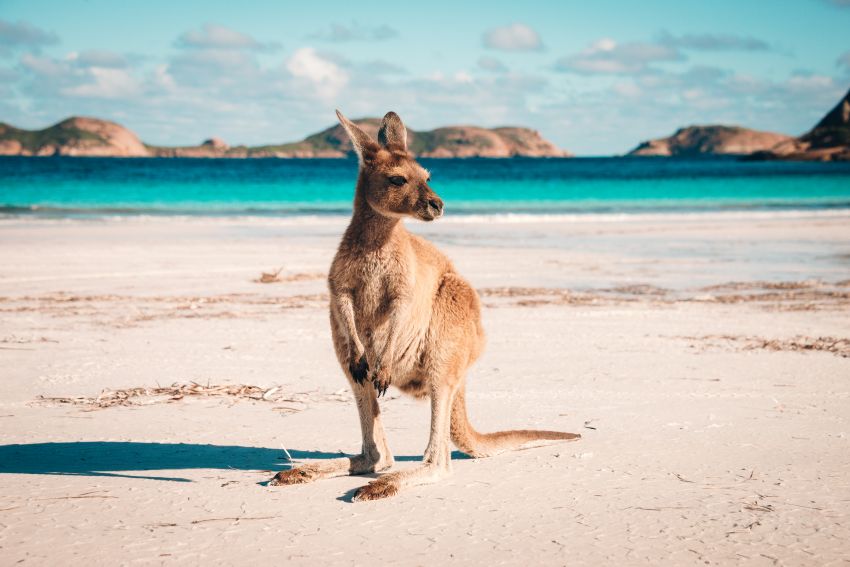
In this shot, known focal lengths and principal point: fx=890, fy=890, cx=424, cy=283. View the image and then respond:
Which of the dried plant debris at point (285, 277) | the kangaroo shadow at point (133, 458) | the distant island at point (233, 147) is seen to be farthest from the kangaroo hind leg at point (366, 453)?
the distant island at point (233, 147)

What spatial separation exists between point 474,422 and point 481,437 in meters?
0.64

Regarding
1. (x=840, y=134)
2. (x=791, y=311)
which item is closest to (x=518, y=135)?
(x=840, y=134)

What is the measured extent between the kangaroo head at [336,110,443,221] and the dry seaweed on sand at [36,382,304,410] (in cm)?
160

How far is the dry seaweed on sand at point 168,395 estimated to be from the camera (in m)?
4.80

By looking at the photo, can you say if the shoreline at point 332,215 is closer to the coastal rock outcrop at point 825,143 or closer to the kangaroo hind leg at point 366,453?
the kangaroo hind leg at point 366,453

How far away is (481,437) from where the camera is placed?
13.1 ft

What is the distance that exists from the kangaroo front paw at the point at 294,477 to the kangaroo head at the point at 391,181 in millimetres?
1124

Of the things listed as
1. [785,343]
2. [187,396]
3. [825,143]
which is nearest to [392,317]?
[187,396]

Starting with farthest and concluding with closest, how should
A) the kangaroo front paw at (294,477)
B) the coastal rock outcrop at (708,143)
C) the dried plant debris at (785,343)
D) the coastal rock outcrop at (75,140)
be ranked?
the coastal rock outcrop at (708,143)
the coastal rock outcrop at (75,140)
the dried plant debris at (785,343)
the kangaroo front paw at (294,477)

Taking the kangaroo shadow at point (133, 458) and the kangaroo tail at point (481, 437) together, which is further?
the kangaroo tail at point (481, 437)

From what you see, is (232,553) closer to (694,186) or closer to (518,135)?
(694,186)

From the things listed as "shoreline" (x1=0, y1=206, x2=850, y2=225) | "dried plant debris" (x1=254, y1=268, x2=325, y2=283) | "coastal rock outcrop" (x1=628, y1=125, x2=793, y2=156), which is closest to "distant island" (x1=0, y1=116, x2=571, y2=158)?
"coastal rock outcrop" (x1=628, y1=125, x2=793, y2=156)

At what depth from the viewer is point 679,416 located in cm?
461

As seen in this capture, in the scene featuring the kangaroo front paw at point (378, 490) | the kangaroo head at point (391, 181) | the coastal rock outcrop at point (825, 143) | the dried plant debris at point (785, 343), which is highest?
the coastal rock outcrop at point (825, 143)
